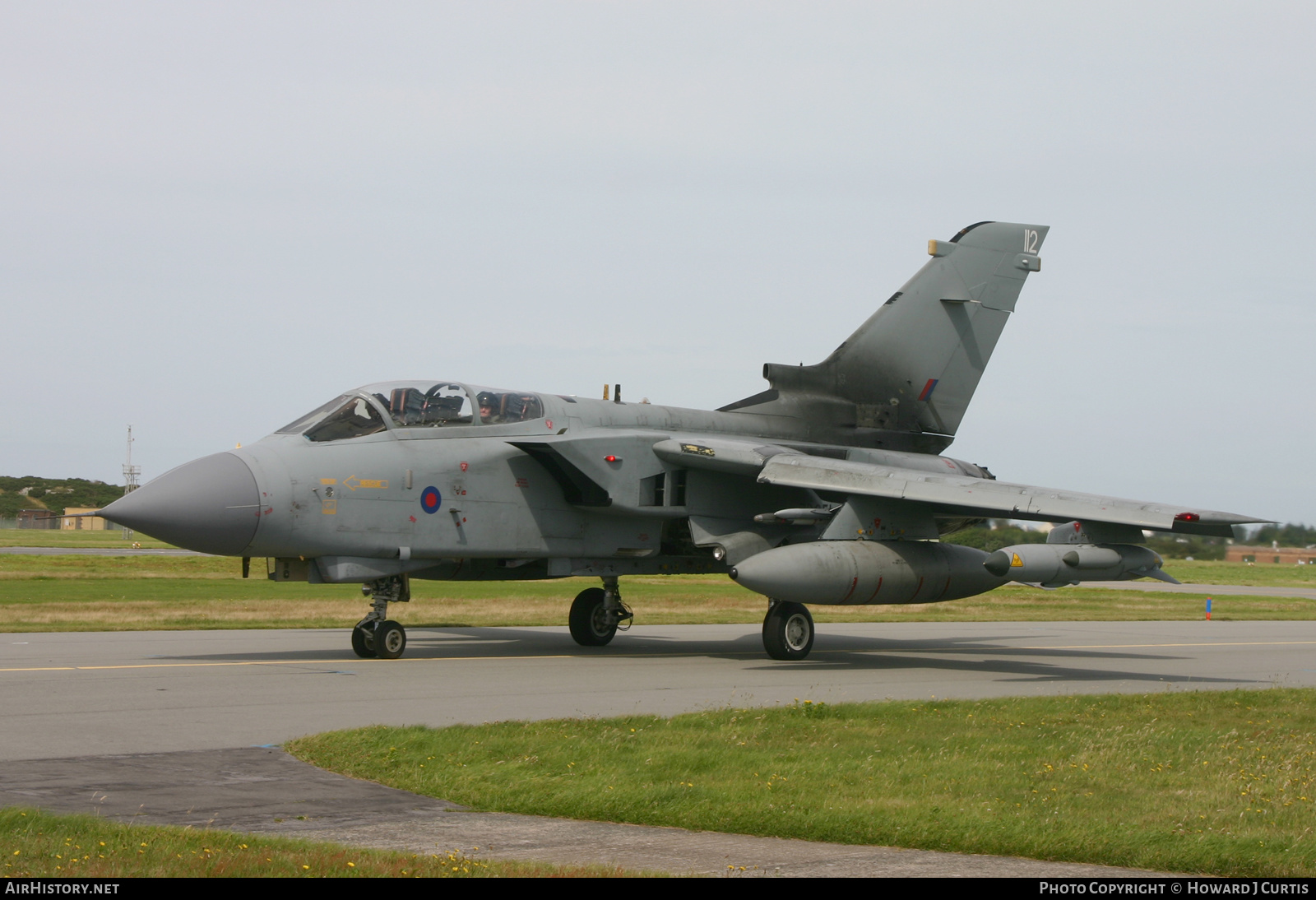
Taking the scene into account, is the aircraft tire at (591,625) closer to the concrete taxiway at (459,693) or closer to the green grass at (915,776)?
the concrete taxiway at (459,693)

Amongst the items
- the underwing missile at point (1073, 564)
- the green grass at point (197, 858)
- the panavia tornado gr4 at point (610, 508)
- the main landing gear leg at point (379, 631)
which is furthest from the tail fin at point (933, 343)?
Answer: the green grass at point (197, 858)

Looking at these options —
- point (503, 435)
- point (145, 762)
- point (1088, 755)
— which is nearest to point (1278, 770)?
point (1088, 755)

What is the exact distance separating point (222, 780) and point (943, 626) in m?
19.2

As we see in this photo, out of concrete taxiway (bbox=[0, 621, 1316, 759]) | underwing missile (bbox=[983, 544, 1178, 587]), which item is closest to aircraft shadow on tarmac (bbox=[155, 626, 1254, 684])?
concrete taxiway (bbox=[0, 621, 1316, 759])

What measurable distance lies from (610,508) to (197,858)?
1083cm

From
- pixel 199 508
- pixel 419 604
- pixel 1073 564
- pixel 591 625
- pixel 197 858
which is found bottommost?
pixel 419 604

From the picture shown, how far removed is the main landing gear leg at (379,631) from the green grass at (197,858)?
8.86 m

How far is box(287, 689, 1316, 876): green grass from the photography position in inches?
255

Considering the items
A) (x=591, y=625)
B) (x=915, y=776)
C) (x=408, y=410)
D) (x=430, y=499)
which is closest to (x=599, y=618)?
(x=591, y=625)

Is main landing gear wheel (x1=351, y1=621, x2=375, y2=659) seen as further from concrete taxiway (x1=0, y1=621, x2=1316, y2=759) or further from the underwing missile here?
the underwing missile

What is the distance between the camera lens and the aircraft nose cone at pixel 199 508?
12891mm

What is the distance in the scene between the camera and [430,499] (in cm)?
1487

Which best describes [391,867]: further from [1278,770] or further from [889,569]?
[889,569]

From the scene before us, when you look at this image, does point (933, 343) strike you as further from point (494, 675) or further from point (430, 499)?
point (494, 675)
